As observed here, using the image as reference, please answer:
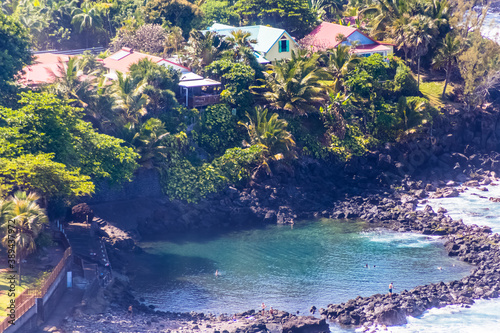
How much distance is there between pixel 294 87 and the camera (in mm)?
70062

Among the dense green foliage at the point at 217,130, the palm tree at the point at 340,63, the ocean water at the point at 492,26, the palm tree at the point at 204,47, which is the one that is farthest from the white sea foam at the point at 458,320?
the ocean water at the point at 492,26

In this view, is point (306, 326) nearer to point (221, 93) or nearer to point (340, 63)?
point (221, 93)

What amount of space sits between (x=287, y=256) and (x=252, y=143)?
1421 cm

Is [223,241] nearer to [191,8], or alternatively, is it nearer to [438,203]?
[438,203]

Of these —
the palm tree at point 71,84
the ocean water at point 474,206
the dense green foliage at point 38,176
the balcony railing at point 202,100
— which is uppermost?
the palm tree at point 71,84

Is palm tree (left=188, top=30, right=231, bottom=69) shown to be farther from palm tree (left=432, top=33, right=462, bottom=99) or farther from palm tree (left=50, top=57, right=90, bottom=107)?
palm tree (left=432, top=33, right=462, bottom=99)

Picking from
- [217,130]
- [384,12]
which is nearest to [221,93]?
[217,130]

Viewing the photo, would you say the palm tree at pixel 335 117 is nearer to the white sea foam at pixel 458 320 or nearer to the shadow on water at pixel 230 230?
the shadow on water at pixel 230 230

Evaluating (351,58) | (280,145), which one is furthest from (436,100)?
(280,145)

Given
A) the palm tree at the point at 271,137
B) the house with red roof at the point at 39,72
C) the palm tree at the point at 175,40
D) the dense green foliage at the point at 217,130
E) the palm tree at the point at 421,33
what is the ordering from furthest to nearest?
the palm tree at the point at 421,33, the palm tree at the point at 175,40, the dense green foliage at the point at 217,130, the palm tree at the point at 271,137, the house with red roof at the point at 39,72

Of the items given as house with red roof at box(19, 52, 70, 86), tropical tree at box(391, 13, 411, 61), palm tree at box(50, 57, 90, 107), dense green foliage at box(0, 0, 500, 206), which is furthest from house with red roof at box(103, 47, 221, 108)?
tropical tree at box(391, 13, 411, 61)

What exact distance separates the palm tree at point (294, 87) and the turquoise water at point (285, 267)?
521 inches

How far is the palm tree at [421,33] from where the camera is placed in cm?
8150

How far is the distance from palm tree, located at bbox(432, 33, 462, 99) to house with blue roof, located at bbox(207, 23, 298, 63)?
17.1 meters
